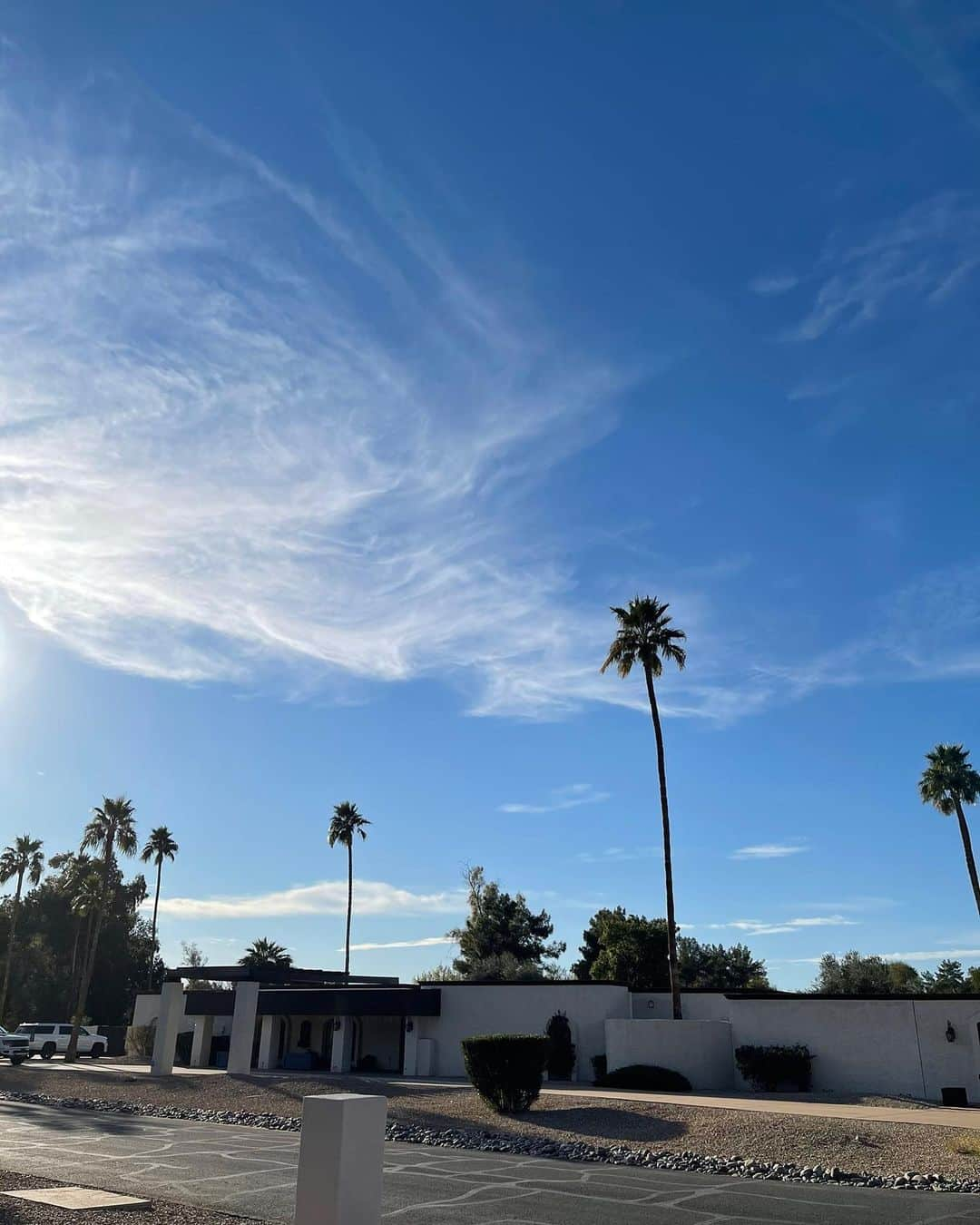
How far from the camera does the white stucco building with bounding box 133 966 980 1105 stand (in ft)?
105

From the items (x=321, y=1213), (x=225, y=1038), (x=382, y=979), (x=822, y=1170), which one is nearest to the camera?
(x=321, y=1213)

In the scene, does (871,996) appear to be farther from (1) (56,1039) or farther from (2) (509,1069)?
(1) (56,1039)

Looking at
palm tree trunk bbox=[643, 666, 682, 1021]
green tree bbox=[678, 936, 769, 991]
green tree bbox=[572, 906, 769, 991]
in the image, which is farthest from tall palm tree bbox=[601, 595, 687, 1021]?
green tree bbox=[678, 936, 769, 991]

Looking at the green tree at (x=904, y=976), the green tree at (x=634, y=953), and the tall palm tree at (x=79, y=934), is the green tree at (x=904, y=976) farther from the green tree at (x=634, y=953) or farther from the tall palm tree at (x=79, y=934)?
the tall palm tree at (x=79, y=934)

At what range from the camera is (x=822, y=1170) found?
18.7 m

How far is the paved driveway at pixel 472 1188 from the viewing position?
47.9 feet

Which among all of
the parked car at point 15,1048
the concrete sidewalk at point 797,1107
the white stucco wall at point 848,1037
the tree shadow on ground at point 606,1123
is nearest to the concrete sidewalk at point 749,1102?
the concrete sidewalk at point 797,1107

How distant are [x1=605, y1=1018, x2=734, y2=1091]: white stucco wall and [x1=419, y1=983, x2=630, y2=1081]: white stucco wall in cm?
388

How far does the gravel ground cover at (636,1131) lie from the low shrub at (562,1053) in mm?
6936

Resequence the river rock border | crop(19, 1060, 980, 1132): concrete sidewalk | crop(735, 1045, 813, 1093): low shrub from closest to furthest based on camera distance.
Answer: the river rock border → crop(19, 1060, 980, 1132): concrete sidewalk → crop(735, 1045, 813, 1093): low shrub

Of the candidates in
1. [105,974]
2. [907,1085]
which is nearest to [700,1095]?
[907,1085]

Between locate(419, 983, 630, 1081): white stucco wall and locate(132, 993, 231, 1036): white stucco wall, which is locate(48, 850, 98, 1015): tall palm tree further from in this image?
locate(419, 983, 630, 1081): white stucco wall

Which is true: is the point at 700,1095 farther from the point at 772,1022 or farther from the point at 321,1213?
the point at 321,1213

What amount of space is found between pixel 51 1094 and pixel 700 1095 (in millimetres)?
22539
